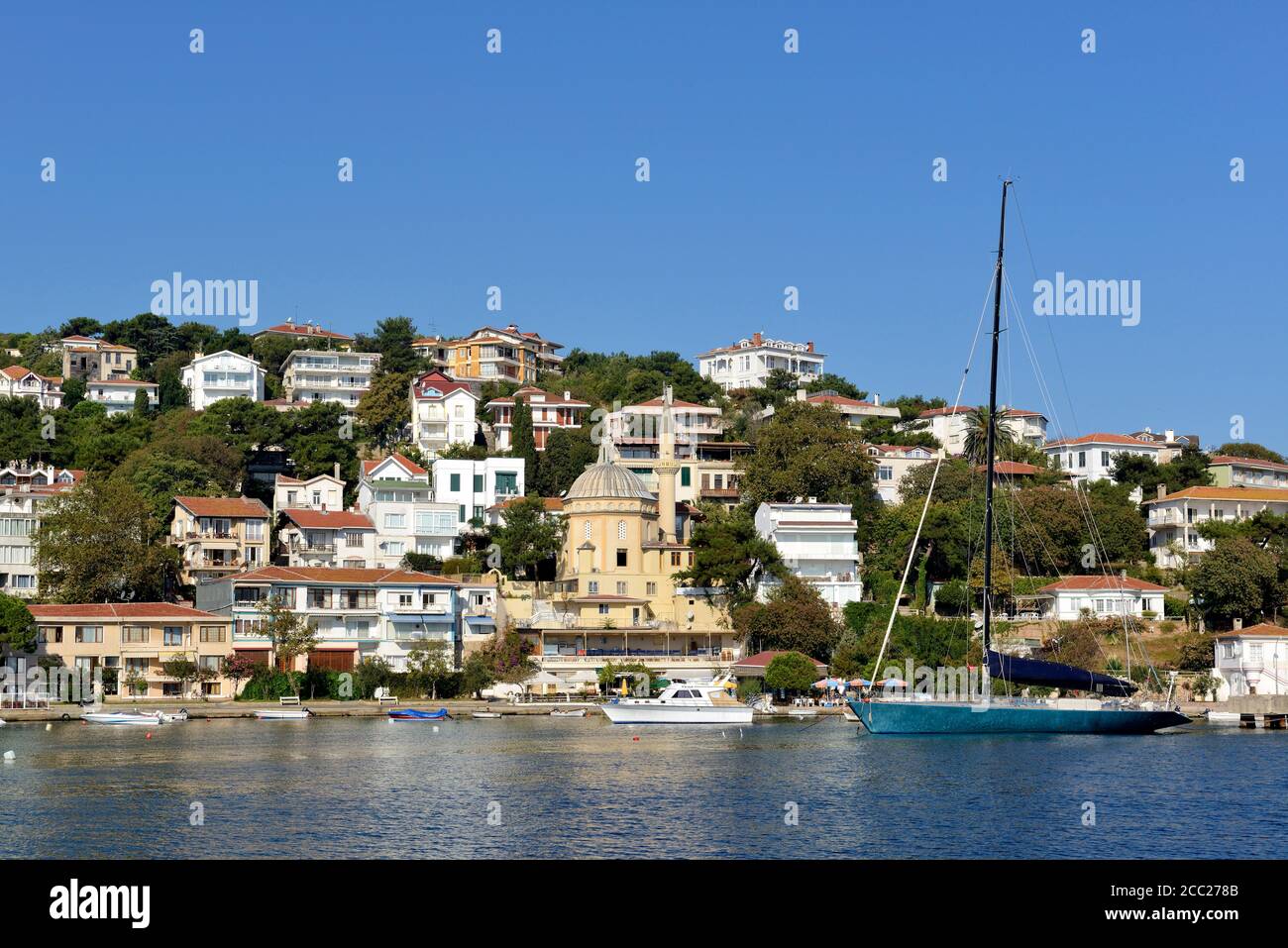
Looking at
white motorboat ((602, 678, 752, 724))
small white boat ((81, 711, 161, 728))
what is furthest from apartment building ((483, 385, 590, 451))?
small white boat ((81, 711, 161, 728))

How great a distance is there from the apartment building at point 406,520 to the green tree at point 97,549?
13453 mm

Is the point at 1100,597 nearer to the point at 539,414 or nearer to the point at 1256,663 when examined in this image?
the point at 1256,663

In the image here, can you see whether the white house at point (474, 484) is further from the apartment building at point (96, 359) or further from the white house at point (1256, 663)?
the apartment building at point (96, 359)

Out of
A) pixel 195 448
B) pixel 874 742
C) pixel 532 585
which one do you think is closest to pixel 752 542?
pixel 532 585

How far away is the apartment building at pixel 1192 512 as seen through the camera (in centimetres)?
8894

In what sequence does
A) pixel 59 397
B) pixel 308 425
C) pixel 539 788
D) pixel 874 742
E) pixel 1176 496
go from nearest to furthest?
pixel 539 788, pixel 874 742, pixel 1176 496, pixel 308 425, pixel 59 397

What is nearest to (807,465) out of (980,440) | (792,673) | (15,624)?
(980,440)

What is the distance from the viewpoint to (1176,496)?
9062 cm

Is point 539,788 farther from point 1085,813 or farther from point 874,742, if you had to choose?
point 874,742

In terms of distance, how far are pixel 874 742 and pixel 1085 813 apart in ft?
60.3

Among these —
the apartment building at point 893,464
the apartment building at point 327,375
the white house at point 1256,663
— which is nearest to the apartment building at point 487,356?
the apartment building at point 327,375

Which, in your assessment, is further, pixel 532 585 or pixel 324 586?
pixel 532 585

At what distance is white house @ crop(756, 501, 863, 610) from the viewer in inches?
3204
